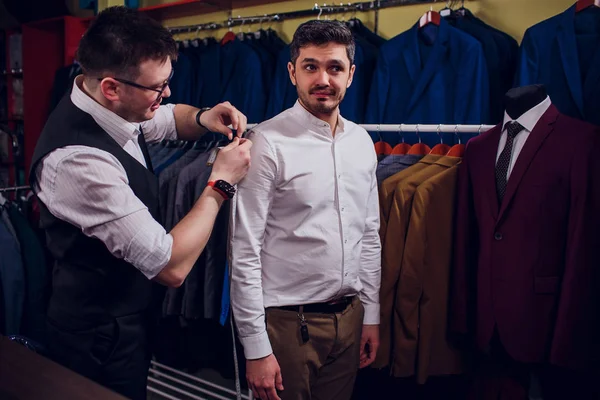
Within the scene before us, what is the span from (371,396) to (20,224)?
2.07 m

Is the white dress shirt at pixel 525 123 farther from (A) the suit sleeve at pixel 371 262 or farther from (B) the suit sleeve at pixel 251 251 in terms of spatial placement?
(B) the suit sleeve at pixel 251 251

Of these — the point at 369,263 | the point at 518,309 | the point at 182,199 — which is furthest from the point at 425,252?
the point at 182,199

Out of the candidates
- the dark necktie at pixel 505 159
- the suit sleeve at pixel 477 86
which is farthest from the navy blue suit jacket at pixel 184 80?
the dark necktie at pixel 505 159

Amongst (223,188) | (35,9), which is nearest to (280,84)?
(223,188)

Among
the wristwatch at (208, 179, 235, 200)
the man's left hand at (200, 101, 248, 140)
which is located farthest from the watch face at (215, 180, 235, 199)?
the man's left hand at (200, 101, 248, 140)

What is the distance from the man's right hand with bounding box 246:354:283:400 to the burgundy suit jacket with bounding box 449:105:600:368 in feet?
2.50

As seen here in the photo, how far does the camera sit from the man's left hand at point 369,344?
76.5 inches

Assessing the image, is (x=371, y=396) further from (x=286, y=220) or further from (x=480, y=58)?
(x=480, y=58)

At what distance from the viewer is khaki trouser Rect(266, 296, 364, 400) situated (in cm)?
167

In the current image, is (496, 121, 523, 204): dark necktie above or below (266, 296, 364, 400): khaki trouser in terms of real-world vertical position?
above

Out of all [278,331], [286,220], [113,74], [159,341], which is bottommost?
[159,341]

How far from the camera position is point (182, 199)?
2.50 metres

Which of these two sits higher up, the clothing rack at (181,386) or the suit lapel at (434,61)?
the suit lapel at (434,61)

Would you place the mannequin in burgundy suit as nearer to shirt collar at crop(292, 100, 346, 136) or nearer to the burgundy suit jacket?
the burgundy suit jacket
